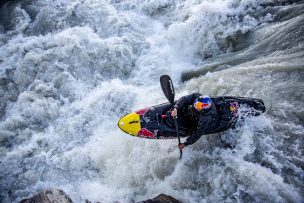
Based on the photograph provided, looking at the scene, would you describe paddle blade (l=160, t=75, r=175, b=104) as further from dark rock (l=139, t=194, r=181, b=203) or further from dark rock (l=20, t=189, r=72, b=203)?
dark rock (l=20, t=189, r=72, b=203)

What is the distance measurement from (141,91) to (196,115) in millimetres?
2789

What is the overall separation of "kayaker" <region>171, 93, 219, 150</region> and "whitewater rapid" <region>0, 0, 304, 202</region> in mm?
559

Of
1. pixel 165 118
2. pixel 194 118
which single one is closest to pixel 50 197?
pixel 165 118

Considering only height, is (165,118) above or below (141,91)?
above

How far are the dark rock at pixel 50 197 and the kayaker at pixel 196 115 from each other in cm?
229

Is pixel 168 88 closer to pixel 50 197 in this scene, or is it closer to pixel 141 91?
pixel 141 91

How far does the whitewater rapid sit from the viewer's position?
5.22 meters

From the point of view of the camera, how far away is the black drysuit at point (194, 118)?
5.05m

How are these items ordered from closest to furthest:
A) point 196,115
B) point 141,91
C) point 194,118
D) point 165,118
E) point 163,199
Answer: point 163,199 < point 196,115 < point 194,118 < point 165,118 < point 141,91

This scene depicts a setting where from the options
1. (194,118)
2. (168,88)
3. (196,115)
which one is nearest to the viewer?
(196,115)

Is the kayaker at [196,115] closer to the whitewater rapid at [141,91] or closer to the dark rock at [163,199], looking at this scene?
the whitewater rapid at [141,91]

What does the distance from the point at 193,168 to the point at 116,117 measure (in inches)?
109

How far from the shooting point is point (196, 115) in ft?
17.4

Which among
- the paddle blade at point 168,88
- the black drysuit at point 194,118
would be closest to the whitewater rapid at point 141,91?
the black drysuit at point 194,118
